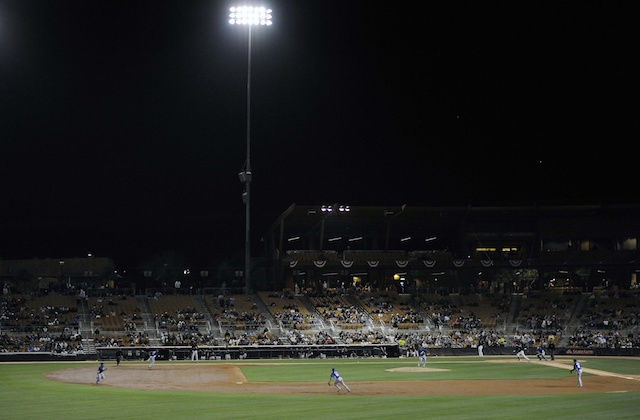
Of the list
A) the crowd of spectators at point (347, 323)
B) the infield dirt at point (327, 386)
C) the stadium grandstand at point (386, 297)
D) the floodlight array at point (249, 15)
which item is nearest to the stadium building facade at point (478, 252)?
the stadium grandstand at point (386, 297)

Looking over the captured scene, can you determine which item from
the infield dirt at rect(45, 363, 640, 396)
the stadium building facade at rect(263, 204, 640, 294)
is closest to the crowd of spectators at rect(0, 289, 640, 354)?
the stadium building facade at rect(263, 204, 640, 294)

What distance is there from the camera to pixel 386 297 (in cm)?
7619

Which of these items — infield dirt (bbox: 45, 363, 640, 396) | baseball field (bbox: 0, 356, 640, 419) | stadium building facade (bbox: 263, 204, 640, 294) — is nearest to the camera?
baseball field (bbox: 0, 356, 640, 419)

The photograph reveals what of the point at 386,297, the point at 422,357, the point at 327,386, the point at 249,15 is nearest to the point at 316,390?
the point at 327,386

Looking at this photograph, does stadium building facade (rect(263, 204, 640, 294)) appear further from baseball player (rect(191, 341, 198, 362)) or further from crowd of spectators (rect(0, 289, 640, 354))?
baseball player (rect(191, 341, 198, 362))

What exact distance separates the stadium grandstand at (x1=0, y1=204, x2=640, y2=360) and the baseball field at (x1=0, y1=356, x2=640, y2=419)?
24.7 ft

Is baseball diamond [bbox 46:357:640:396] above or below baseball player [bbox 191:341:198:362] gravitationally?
below

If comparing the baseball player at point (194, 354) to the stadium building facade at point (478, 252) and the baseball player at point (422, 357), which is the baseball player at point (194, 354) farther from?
the stadium building facade at point (478, 252)

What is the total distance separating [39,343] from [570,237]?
52049mm

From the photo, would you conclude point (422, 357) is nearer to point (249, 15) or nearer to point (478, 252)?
point (249, 15)

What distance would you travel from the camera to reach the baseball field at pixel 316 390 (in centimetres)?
2769

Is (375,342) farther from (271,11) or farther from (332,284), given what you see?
(271,11)

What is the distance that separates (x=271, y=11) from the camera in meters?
54.0

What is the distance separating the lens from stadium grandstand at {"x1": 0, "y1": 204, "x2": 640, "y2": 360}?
62.2 metres
